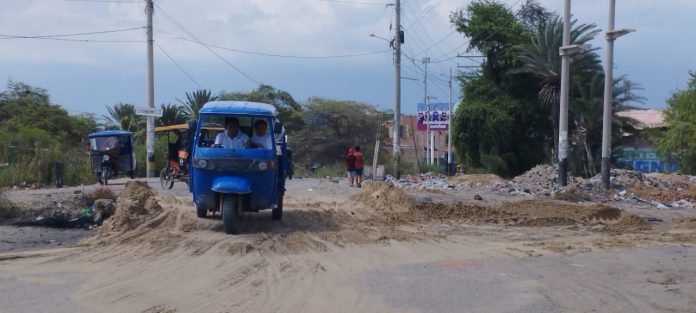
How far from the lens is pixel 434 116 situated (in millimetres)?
66188

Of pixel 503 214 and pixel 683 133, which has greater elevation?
pixel 683 133

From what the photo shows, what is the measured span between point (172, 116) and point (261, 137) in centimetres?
4230

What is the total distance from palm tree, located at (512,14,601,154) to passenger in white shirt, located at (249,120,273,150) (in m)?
37.4

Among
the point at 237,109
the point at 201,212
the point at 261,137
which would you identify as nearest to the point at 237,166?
the point at 261,137

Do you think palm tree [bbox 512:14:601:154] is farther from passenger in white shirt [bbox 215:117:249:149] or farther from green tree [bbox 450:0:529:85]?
passenger in white shirt [bbox 215:117:249:149]

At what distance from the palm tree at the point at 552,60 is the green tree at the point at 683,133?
5.83m

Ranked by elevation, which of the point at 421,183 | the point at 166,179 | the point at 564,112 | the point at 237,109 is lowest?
the point at 421,183

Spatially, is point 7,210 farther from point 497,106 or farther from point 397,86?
point 497,106

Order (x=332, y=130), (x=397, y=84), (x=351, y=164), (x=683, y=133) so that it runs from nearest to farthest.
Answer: (x=351, y=164)
(x=397, y=84)
(x=683, y=133)
(x=332, y=130)

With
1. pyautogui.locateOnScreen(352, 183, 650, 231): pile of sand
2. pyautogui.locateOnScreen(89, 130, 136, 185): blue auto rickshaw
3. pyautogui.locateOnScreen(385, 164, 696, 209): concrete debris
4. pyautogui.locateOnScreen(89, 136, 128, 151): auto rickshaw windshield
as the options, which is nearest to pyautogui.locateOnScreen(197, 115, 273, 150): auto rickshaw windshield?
pyautogui.locateOnScreen(352, 183, 650, 231): pile of sand

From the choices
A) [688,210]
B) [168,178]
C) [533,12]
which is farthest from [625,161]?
[168,178]

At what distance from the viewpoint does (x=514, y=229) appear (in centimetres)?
1509

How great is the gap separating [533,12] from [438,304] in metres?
55.9

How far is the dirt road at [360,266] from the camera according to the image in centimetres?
798
